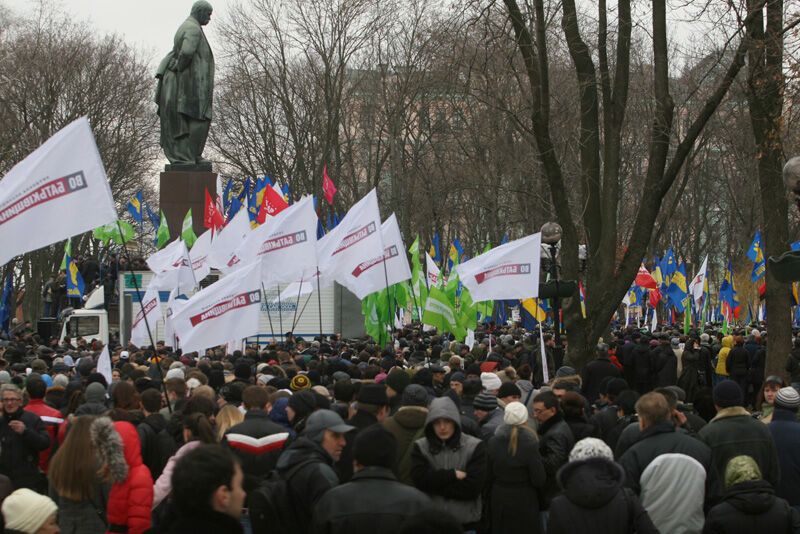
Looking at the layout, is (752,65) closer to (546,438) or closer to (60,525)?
(546,438)

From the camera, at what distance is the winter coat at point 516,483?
838 cm

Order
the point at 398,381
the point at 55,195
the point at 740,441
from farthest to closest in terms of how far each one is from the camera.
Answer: the point at 398,381, the point at 55,195, the point at 740,441

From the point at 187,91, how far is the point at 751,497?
→ 26243 millimetres

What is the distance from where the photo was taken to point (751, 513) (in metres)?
7.04

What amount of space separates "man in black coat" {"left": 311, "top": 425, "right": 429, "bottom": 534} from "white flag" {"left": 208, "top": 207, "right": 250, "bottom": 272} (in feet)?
53.7

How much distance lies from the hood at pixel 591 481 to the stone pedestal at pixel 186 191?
25654 mm

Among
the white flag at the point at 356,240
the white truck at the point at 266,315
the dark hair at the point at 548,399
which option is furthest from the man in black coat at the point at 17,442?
the white truck at the point at 266,315

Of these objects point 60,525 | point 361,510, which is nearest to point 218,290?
point 60,525

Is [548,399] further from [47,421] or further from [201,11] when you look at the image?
[201,11]

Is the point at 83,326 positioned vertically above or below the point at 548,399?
above

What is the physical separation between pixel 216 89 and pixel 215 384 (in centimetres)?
4392

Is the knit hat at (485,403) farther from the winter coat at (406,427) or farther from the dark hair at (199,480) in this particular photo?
the dark hair at (199,480)

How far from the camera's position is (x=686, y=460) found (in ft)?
25.1

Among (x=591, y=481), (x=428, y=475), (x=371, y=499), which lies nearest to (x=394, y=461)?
(x=371, y=499)
